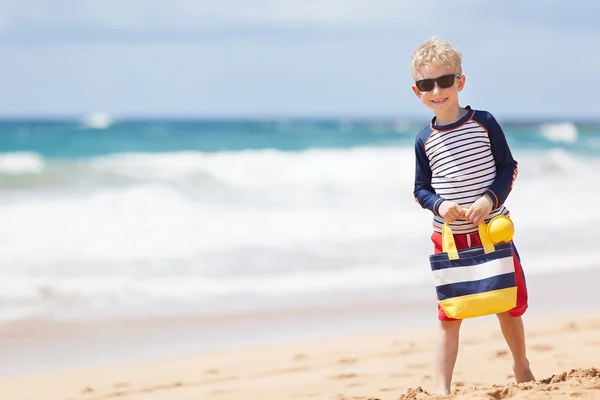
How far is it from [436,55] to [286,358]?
228cm

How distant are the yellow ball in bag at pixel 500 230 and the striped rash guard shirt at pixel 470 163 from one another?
2.7 inches

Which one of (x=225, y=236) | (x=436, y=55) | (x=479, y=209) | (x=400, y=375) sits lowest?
(x=400, y=375)

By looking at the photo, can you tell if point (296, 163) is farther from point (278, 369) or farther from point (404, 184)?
point (278, 369)

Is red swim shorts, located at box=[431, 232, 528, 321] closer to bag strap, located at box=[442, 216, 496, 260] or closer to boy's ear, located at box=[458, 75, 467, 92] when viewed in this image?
bag strap, located at box=[442, 216, 496, 260]

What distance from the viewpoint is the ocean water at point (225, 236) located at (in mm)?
6293

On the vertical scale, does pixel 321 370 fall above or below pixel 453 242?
below

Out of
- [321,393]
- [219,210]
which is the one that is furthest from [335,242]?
[321,393]

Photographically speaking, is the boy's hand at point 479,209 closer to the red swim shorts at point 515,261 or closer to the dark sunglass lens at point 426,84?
the red swim shorts at point 515,261

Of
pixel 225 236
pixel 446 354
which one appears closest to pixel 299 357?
pixel 446 354

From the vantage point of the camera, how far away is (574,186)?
46.7 ft

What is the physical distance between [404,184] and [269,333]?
9498 mm

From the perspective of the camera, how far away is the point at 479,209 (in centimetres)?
301

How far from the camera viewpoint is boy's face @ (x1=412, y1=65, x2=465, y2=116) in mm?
3059

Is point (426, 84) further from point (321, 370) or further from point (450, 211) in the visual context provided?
point (321, 370)
